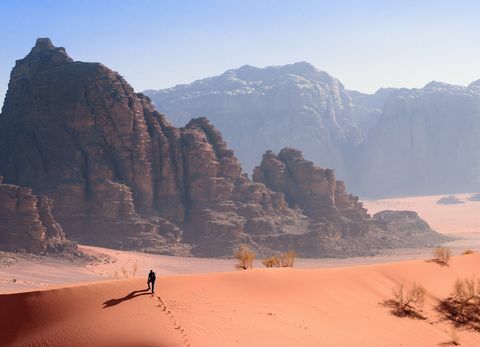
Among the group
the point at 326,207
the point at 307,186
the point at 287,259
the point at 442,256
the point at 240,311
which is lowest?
the point at 240,311

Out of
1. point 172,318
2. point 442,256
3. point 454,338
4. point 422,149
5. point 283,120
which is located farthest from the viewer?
point 283,120

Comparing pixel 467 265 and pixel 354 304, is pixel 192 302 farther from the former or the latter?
pixel 467 265

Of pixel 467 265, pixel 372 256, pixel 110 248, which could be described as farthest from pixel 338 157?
pixel 467 265

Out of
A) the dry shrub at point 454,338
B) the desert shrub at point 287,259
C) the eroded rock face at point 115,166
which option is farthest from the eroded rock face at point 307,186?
the dry shrub at point 454,338

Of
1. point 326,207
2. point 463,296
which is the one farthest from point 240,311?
point 326,207

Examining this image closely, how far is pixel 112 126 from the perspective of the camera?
62.6m

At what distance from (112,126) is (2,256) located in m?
21.7

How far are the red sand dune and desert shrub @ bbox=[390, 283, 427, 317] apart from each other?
42 centimetres

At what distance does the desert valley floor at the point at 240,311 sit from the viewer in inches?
547

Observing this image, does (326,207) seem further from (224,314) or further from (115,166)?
(224,314)

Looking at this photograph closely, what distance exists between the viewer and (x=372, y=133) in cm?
17575

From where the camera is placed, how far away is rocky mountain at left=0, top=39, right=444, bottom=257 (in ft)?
191

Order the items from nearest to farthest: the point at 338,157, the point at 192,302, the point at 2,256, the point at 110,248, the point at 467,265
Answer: the point at 192,302 → the point at 467,265 → the point at 2,256 → the point at 110,248 → the point at 338,157

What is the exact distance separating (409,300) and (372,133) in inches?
6334
